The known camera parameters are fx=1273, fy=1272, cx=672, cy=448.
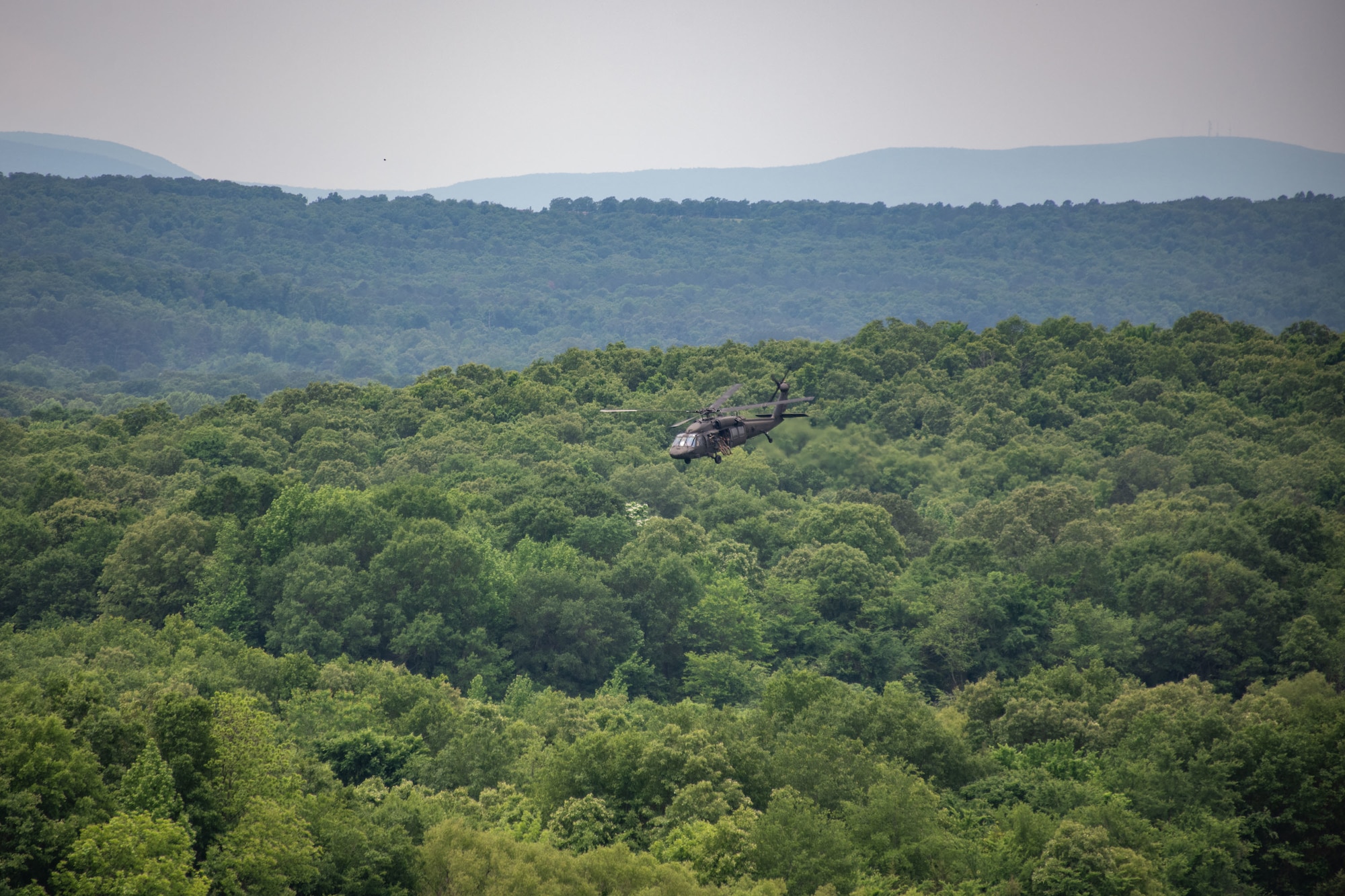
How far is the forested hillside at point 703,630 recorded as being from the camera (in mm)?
34562

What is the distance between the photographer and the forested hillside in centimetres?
3456

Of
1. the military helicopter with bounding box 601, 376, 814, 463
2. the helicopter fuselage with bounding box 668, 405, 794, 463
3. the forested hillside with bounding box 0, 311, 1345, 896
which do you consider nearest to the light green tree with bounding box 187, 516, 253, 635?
the forested hillside with bounding box 0, 311, 1345, 896

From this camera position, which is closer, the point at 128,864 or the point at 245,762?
the point at 128,864

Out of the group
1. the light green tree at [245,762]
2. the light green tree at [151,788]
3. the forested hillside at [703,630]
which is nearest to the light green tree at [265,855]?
the forested hillside at [703,630]

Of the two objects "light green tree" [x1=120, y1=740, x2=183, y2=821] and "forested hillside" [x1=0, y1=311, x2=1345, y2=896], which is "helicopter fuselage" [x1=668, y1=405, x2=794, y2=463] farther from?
"light green tree" [x1=120, y1=740, x2=183, y2=821]

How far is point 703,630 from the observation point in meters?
69.3

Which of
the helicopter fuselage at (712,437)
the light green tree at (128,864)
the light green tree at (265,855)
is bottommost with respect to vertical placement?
the light green tree at (265,855)

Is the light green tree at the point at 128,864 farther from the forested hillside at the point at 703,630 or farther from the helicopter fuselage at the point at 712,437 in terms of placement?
the helicopter fuselage at the point at 712,437

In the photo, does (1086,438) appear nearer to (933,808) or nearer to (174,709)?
(933,808)

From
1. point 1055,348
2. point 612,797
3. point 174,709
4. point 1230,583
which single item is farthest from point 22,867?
point 1055,348

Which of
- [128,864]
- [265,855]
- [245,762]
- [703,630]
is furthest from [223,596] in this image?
[128,864]

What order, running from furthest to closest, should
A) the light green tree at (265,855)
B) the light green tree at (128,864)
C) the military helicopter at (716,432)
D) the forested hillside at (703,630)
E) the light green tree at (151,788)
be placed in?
the military helicopter at (716,432)
the forested hillside at (703,630)
the light green tree at (151,788)
the light green tree at (265,855)
the light green tree at (128,864)

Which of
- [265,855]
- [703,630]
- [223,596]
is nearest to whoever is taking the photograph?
[265,855]

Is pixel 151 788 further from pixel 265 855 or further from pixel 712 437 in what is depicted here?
pixel 712 437
